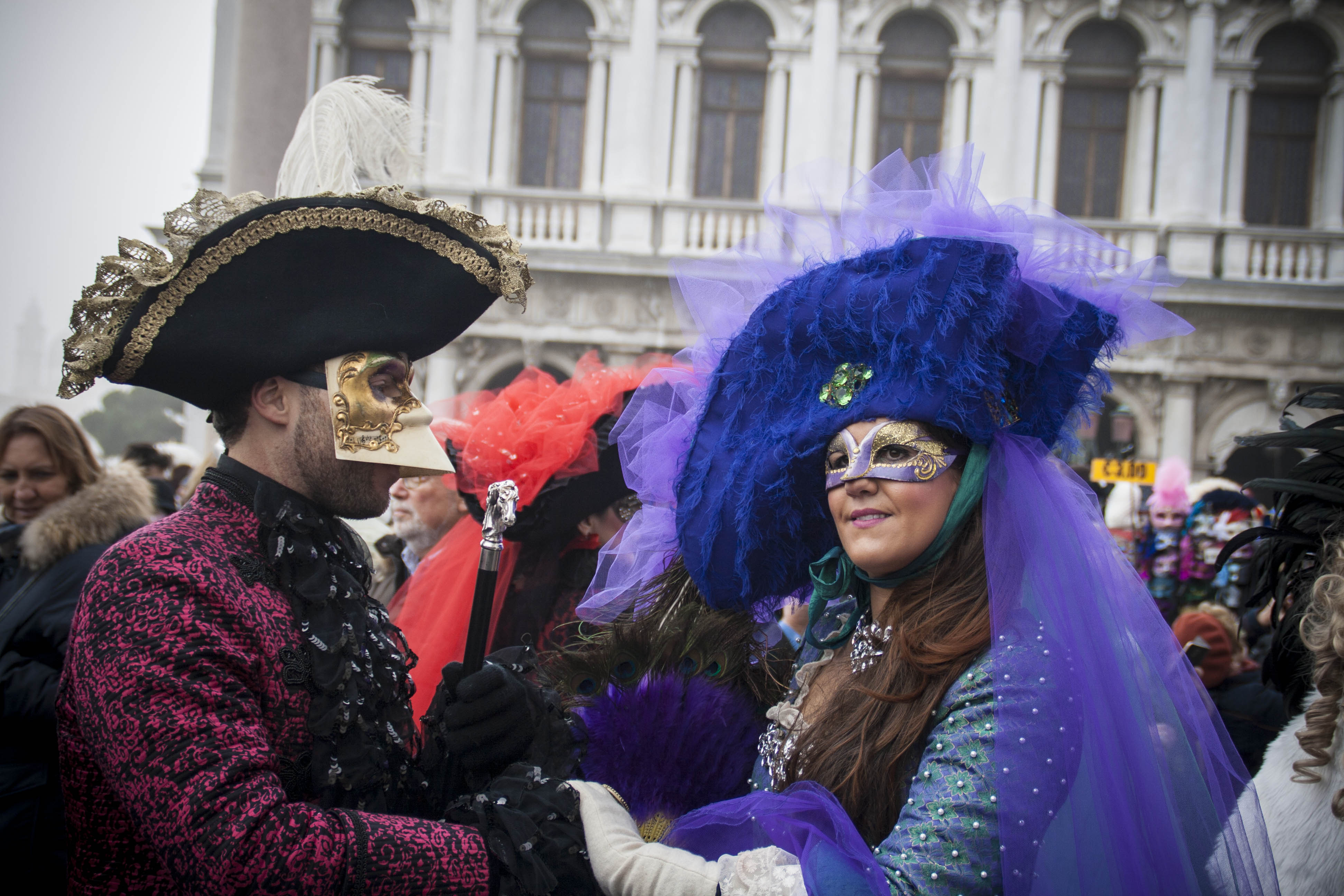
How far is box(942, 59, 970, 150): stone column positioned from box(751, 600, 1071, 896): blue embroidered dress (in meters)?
13.4

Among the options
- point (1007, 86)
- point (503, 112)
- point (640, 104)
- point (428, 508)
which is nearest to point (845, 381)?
point (428, 508)

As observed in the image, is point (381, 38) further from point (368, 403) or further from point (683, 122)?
point (368, 403)

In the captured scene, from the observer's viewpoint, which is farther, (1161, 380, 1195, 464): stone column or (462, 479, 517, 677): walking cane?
(1161, 380, 1195, 464): stone column

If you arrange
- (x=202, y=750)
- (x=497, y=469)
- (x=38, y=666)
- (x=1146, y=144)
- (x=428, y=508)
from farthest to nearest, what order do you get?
(x=1146, y=144) < (x=428, y=508) < (x=497, y=469) < (x=38, y=666) < (x=202, y=750)

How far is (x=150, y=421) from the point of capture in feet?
71.2

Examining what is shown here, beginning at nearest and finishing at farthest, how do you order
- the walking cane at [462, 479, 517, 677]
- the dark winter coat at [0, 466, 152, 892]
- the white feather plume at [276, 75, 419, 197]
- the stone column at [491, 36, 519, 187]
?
the walking cane at [462, 479, 517, 677] < the white feather plume at [276, 75, 419, 197] < the dark winter coat at [0, 466, 152, 892] < the stone column at [491, 36, 519, 187]

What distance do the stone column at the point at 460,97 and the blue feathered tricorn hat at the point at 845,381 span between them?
12432mm

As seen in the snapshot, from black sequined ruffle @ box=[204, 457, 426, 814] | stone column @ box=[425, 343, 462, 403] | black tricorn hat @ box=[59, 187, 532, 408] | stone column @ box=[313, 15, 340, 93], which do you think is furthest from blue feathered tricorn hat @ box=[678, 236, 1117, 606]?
stone column @ box=[313, 15, 340, 93]

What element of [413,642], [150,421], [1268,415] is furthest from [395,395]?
[150,421]

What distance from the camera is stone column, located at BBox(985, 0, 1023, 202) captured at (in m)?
13.3

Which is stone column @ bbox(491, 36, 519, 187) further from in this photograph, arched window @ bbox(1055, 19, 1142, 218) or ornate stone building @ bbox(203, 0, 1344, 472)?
arched window @ bbox(1055, 19, 1142, 218)

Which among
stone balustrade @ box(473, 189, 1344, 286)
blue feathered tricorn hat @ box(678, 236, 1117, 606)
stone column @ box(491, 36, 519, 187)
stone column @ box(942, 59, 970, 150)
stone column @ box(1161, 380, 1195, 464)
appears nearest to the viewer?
blue feathered tricorn hat @ box(678, 236, 1117, 606)

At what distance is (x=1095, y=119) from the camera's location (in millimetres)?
13945

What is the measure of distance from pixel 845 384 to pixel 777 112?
12.9 metres
